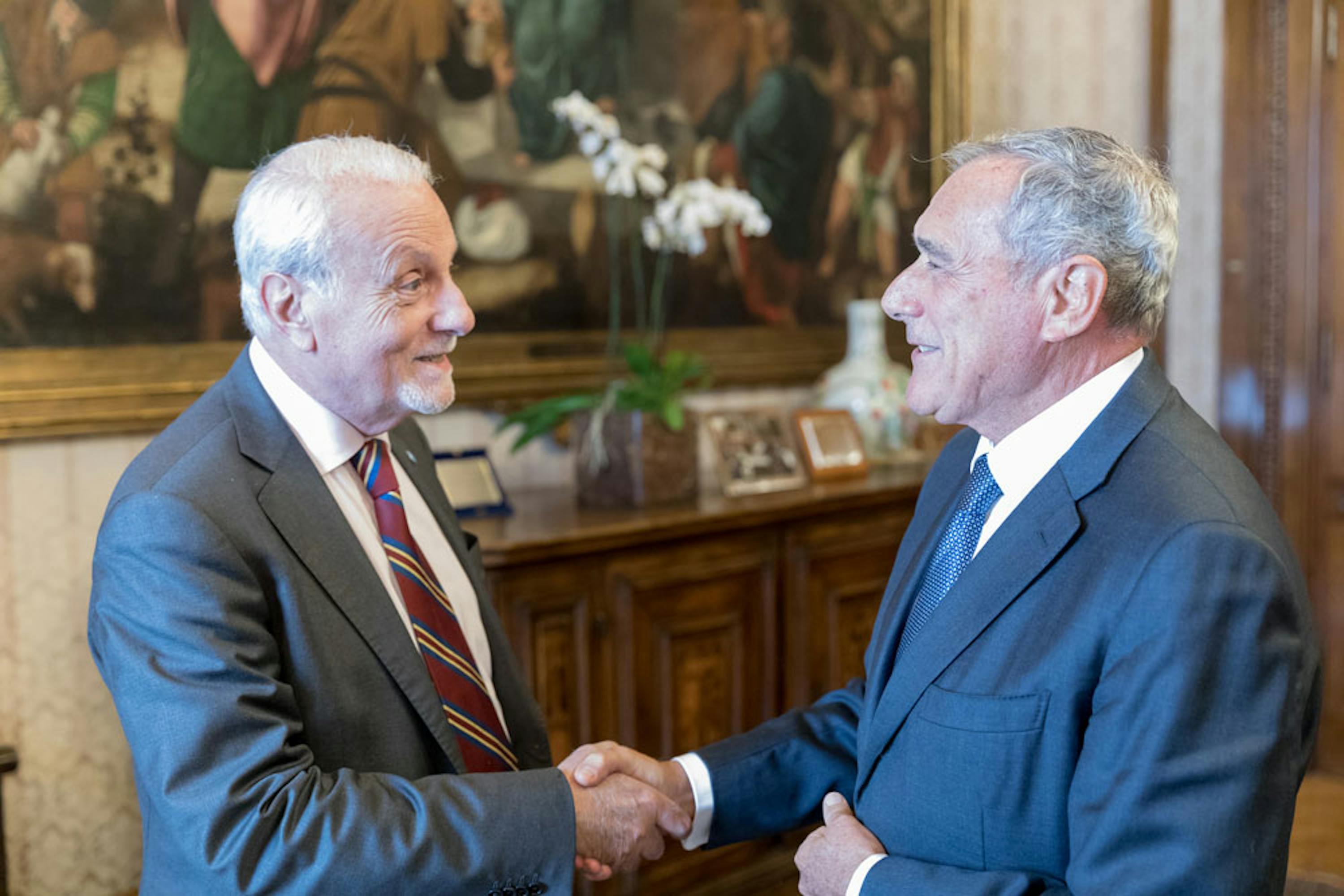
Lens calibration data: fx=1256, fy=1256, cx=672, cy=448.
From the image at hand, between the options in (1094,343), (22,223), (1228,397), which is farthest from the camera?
(1228,397)

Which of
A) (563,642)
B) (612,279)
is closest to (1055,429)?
(563,642)

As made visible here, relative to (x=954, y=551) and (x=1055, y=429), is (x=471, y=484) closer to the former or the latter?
(x=954, y=551)

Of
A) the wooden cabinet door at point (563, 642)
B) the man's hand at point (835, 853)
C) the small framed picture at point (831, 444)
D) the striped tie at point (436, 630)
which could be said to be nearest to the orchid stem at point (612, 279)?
the small framed picture at point (831, 444)

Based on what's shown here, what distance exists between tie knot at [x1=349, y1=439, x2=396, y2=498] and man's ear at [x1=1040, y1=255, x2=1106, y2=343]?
1091 millimetres

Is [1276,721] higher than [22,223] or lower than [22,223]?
lower

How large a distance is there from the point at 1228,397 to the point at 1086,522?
4.19 metres

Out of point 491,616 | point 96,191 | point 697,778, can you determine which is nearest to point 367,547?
point 491,616

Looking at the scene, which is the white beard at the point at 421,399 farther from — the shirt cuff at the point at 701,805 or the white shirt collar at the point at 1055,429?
the white shirt collar at the point at 1055,429

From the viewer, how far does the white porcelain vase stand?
4441 mm

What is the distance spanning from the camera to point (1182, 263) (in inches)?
217

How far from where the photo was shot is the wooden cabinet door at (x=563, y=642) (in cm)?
312

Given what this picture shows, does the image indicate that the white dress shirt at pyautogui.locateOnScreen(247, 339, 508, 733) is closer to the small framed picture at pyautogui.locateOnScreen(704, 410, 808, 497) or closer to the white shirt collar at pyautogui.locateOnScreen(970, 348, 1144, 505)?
the white shirt collar at pyautogui.locateOnScreen(970, 348, 1144, 505)

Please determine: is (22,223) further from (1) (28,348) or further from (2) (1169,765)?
(2) (1169,765)

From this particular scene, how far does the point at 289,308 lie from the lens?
203 cm
